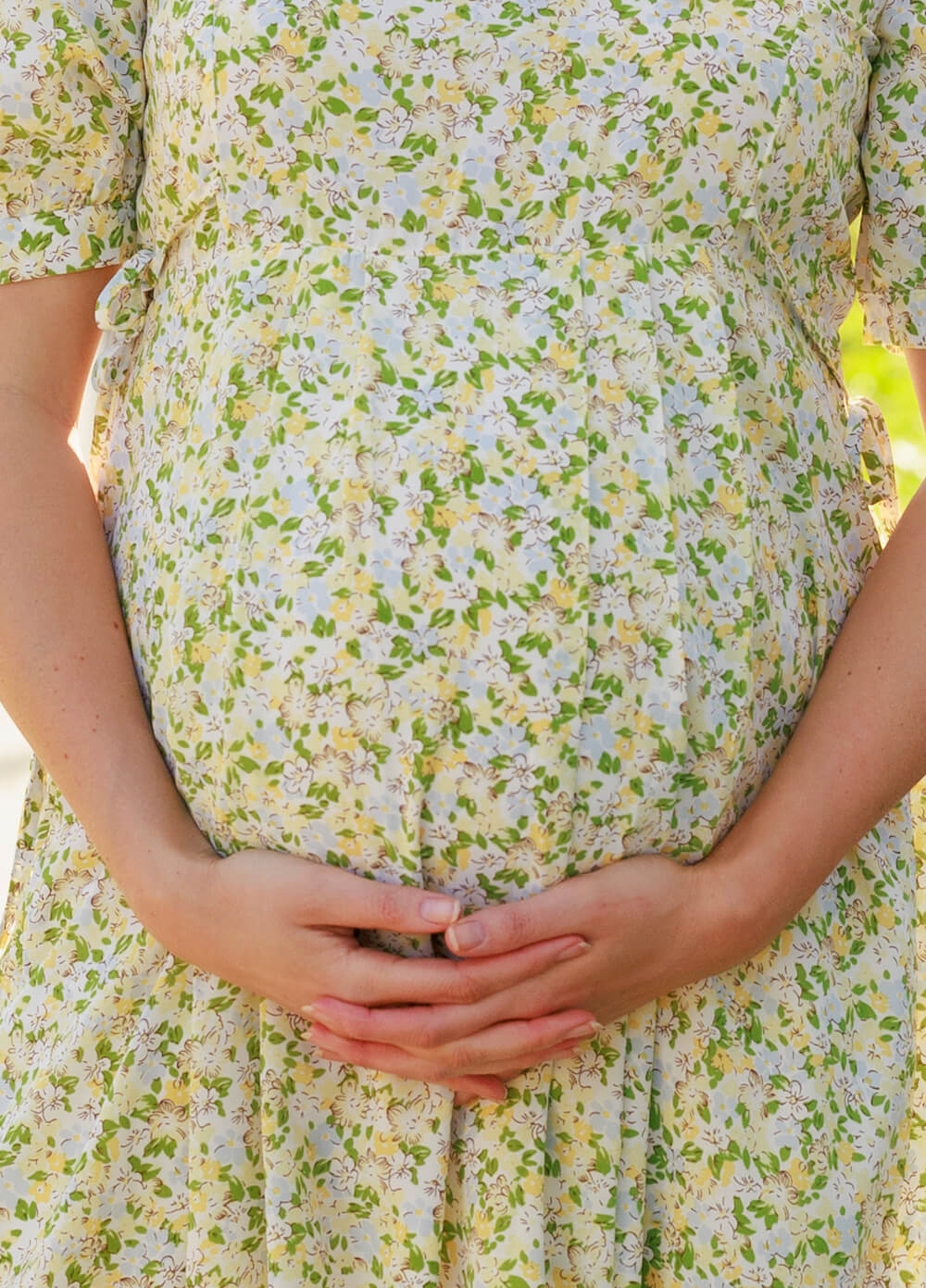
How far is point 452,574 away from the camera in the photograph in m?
1.01

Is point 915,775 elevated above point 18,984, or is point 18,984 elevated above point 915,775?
point 915,775

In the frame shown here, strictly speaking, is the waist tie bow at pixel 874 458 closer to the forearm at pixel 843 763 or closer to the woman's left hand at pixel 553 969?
the forearm at pixel 843 763

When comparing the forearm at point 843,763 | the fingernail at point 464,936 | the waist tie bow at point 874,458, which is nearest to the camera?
the fingernail at point 464,936

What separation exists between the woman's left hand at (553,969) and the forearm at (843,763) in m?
0.05

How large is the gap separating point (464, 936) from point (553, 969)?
2.9 inches

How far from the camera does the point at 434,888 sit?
3.41ft

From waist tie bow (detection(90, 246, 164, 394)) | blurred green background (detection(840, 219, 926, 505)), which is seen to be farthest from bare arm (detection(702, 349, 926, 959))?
blurred green background (detection(840, 219, 926, 505))

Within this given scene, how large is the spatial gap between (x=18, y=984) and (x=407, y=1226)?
1.22ft

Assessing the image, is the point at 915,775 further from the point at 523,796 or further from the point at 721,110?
the point at 721,110

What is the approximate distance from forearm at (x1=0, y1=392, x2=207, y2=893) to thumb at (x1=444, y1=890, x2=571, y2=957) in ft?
0.72

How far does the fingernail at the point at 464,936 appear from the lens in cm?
98

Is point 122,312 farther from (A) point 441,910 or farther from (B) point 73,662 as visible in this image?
(A) point 441,910

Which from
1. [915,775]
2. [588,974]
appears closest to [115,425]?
[588,974]

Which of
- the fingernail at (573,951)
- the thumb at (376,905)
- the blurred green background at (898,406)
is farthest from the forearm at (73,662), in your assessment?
the blurred green background at (898,406)
